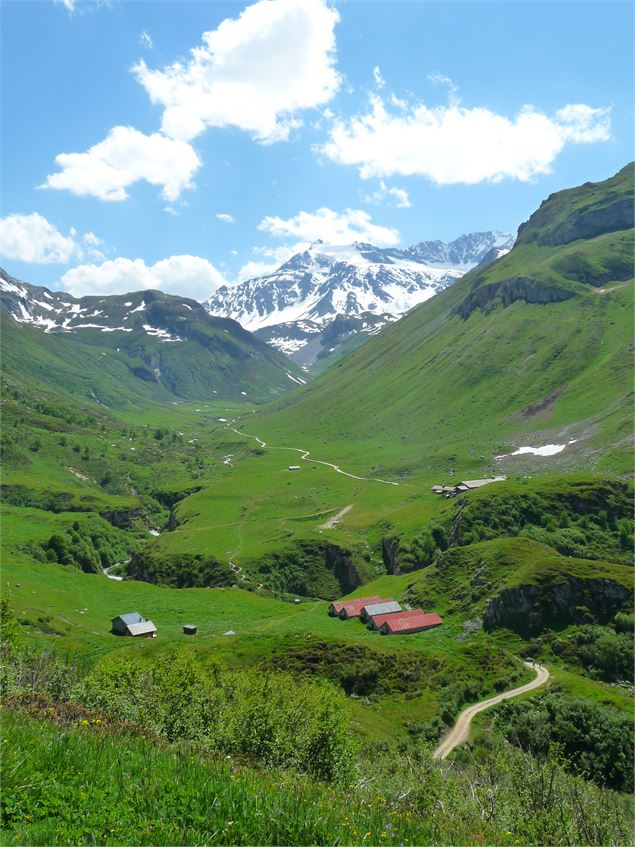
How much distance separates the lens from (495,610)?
87.2 meters

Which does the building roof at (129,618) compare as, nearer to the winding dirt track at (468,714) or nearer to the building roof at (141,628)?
the building roof at (141,628)

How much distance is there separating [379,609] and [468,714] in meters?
37.7

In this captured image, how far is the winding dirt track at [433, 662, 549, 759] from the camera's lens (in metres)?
52.5

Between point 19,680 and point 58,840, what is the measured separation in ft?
82.0

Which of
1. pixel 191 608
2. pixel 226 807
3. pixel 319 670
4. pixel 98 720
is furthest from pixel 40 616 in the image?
pixel 226 807

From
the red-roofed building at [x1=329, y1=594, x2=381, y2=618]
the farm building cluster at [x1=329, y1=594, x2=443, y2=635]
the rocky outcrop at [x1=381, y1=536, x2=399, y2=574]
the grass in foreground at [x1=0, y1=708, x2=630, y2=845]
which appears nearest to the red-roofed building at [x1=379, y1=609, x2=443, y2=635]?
the farm building cluster at [x1=329, y1=594, x2=443, y2=635]

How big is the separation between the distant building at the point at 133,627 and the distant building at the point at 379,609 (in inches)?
1370

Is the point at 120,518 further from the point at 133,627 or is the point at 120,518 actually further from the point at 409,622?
the point at 409,622

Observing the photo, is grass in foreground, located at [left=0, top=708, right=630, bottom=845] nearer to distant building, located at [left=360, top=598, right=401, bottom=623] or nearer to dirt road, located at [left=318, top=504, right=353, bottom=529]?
distant building, located at [left=360, top=598, right=401, bottom=623]

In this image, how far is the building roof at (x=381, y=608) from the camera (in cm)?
9538

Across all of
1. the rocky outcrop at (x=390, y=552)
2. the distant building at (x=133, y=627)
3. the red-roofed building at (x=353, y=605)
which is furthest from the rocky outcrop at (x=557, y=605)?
the distant building at (x=133, y=627)

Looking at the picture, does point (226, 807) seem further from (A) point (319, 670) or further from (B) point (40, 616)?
(B) point (40, 616)

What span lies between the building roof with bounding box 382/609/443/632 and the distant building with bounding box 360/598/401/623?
12.1ft

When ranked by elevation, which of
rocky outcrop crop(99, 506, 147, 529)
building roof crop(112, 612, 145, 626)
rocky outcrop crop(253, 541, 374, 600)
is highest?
rocky outcrop crop(99, 506, 147, 529)
